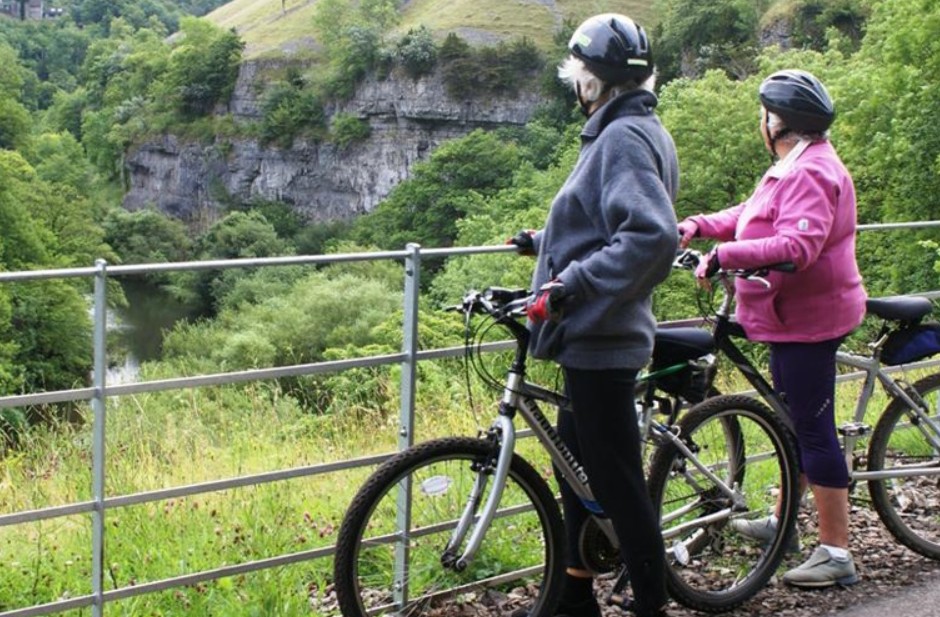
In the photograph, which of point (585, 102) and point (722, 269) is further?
point (722, 269)

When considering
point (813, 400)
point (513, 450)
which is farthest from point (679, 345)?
point (513, 450)

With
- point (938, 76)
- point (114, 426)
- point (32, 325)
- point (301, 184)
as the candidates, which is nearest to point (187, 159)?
point (301, 184)

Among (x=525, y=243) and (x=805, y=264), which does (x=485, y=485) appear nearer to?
(x=525, y=243)

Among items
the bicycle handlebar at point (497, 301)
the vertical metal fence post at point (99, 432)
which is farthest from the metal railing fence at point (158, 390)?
the bicycle handlebar at point (497, 301)

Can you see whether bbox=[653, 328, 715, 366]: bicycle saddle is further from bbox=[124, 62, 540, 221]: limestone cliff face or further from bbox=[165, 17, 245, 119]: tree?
bbox=[165, 17, 245, 119]: tree

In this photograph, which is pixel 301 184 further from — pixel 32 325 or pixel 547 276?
pixel 547 276

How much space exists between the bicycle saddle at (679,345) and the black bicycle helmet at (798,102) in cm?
75

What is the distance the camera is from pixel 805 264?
3.75m

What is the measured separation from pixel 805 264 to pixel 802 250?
0.16ft

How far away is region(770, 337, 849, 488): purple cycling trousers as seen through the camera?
4.04 meters

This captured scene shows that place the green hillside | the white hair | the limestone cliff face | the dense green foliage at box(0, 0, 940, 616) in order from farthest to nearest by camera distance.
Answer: the green hillside, the limestone cliff face, the dense green foliage at box(0, 0, 940, 616), the white hair

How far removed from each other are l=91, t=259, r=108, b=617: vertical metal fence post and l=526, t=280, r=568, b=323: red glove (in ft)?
3.90

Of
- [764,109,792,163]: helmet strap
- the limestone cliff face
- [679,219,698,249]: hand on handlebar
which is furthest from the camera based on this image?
the limestone cliff face

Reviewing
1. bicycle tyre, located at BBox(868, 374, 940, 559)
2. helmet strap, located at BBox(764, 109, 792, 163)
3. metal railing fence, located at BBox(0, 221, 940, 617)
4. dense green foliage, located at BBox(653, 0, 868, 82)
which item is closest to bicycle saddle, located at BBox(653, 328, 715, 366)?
metal railing fence, located at BBox(0, 221, 940, 617)
